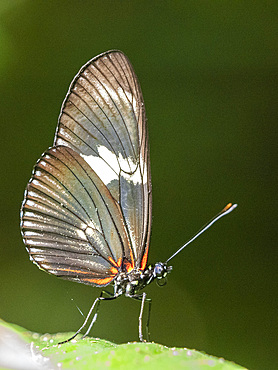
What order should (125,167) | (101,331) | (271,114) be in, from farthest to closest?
(271,114) < (101,331) < (125,167)

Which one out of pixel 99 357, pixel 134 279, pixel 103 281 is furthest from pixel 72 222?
pixel 99 357

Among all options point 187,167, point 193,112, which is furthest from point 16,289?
point 193,112

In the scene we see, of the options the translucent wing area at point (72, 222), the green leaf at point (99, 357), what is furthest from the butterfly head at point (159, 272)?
the green leaf at point (99, 357)

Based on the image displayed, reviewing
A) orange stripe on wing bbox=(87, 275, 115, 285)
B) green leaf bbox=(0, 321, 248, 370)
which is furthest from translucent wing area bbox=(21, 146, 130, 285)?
green leaf bbox=(0, 321, 248, 370)

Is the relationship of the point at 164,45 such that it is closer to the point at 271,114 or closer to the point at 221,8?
the point at 221,8

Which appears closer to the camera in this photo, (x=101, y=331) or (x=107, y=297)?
(x=107, y=297)

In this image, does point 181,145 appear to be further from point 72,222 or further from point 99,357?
point 99,357

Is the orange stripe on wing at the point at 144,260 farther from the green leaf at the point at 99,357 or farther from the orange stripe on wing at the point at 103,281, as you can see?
the green leaf at the point at 99,357
